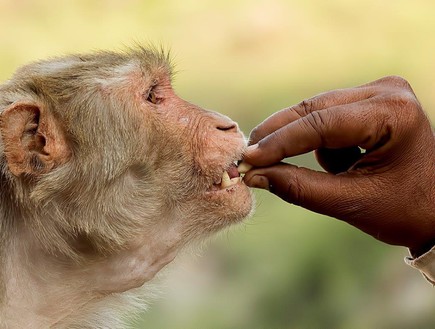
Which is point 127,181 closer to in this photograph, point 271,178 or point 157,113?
point 157,113

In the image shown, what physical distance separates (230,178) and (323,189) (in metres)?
0.37

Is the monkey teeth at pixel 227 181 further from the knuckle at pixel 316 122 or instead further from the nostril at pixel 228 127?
the knuckle at pixel 316 122

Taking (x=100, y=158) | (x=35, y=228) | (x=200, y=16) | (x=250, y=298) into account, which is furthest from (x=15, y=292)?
(x=200, y=16)

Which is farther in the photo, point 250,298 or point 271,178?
point 250,298

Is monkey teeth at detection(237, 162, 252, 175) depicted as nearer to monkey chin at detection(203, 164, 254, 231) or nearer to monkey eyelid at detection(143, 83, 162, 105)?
monkey chin at detection(203, 164, 254, 231)

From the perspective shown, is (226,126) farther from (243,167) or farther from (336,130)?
(336,130)

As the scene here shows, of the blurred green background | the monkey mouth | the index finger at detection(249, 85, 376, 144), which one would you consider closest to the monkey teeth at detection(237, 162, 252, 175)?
the monkey mouth

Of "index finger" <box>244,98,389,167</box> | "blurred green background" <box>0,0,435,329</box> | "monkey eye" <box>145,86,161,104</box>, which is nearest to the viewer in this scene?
"index finger" <box>244,98,389,167</box>

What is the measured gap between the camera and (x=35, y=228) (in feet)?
10.6

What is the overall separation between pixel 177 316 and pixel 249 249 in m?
0.79

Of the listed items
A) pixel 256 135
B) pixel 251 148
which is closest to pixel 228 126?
pixel 256 135

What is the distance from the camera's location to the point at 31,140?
3.18 metres

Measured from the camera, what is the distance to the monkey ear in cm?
312

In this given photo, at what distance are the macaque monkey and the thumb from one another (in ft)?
0.62
